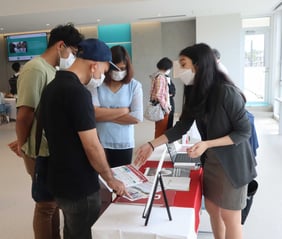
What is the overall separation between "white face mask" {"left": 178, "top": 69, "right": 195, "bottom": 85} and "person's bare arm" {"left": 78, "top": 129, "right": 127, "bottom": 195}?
0.63 m

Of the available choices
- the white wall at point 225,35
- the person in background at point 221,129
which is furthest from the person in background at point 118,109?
the white wall at point 225,35

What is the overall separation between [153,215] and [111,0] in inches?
227

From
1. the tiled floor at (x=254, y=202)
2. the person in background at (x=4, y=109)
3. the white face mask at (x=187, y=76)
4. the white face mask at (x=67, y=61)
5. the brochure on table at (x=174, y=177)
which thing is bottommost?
the tiled floor at (x=254, y=202)

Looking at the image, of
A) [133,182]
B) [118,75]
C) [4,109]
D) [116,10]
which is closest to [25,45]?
[4,109]

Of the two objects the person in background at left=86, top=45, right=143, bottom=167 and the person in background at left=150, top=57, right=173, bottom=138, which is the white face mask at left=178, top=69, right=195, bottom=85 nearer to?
the person in background at left=86, top=45, right=143, bottom=167

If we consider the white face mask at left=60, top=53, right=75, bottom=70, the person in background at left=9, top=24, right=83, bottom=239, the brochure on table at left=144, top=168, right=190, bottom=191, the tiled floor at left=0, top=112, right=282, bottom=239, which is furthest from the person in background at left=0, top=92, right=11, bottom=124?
the brochure on table at left=144, top=168, right=190, bottom=191

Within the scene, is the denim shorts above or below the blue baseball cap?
below

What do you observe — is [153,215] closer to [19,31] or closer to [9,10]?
[9,10]

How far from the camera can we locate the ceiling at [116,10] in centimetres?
655

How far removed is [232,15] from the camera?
799 centimetres

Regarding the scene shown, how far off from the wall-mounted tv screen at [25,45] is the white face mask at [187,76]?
8.96 metres

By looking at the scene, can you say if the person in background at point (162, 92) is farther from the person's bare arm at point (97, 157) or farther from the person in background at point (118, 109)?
the person's bare arm at point (97, 157)

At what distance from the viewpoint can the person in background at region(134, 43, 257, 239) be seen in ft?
5.41

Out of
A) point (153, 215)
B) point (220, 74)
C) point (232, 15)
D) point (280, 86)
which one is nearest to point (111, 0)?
point (232, 15)
